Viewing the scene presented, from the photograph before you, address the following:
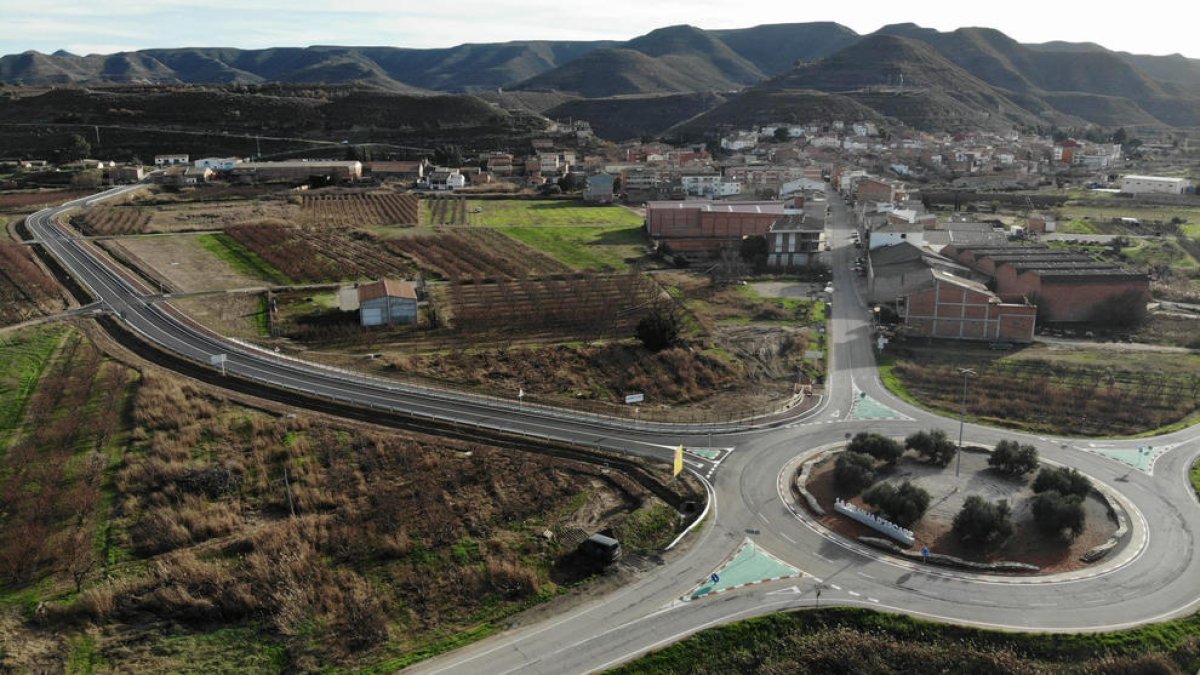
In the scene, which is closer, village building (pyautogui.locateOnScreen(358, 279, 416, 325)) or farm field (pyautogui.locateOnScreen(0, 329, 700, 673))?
farm field (pyautogui.locateOnScreen(0, 329, 700, 673))

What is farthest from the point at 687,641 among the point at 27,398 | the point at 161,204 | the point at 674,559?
the point at 161,204

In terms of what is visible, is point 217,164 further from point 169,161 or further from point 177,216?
point 177,216

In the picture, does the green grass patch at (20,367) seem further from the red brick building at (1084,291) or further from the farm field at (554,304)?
the red brick building at (1084,291)

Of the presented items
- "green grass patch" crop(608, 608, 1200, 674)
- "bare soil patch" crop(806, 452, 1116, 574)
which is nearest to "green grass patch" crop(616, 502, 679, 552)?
"green grass patch" crop(608, 608, 1200, 674)

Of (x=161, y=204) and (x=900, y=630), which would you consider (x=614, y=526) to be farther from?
(x=161, y=204)

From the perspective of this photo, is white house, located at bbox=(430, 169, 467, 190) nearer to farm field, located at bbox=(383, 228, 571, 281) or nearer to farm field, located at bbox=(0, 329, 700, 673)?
farm field, located at bbox=(383, 228, 571, 281)

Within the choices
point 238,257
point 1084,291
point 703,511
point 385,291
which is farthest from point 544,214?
Answer: point 703,511
